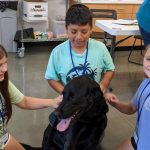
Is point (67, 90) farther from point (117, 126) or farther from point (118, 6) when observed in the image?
point (118, 6)

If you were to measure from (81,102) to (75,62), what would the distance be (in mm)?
447

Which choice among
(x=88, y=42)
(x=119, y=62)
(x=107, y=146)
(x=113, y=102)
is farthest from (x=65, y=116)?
(x=119, y=62)

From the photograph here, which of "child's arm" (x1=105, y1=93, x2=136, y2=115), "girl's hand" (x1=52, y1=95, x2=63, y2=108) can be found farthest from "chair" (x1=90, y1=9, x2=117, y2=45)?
"girl's hand" (x1=52, y1=95, x2=63, y2=108)

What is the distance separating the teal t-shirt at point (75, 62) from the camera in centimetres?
167

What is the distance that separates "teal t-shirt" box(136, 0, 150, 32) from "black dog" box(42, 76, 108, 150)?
1.22m

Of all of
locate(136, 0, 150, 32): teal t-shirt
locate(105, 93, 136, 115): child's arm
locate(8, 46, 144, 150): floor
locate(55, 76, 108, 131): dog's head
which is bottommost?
locate(8, 46, 144, 150): floor

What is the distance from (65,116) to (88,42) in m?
0.63

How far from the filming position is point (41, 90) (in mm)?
2889

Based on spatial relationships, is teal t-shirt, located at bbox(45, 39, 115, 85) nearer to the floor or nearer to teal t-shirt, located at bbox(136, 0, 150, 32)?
the floor

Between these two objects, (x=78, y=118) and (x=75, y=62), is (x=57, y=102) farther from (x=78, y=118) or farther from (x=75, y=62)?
(x=75, y=62)

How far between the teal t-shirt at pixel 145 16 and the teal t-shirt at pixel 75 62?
2.68 ft

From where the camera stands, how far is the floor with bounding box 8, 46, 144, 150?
2.15 metres

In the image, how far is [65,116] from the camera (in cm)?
124

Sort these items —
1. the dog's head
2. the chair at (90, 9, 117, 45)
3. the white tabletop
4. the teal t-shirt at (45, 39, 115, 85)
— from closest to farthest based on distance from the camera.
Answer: the dog's head → the teal t-shirt at (45, 39, 115, 85) → the white tabletop → the chair at (90, 9, 117, 45)
